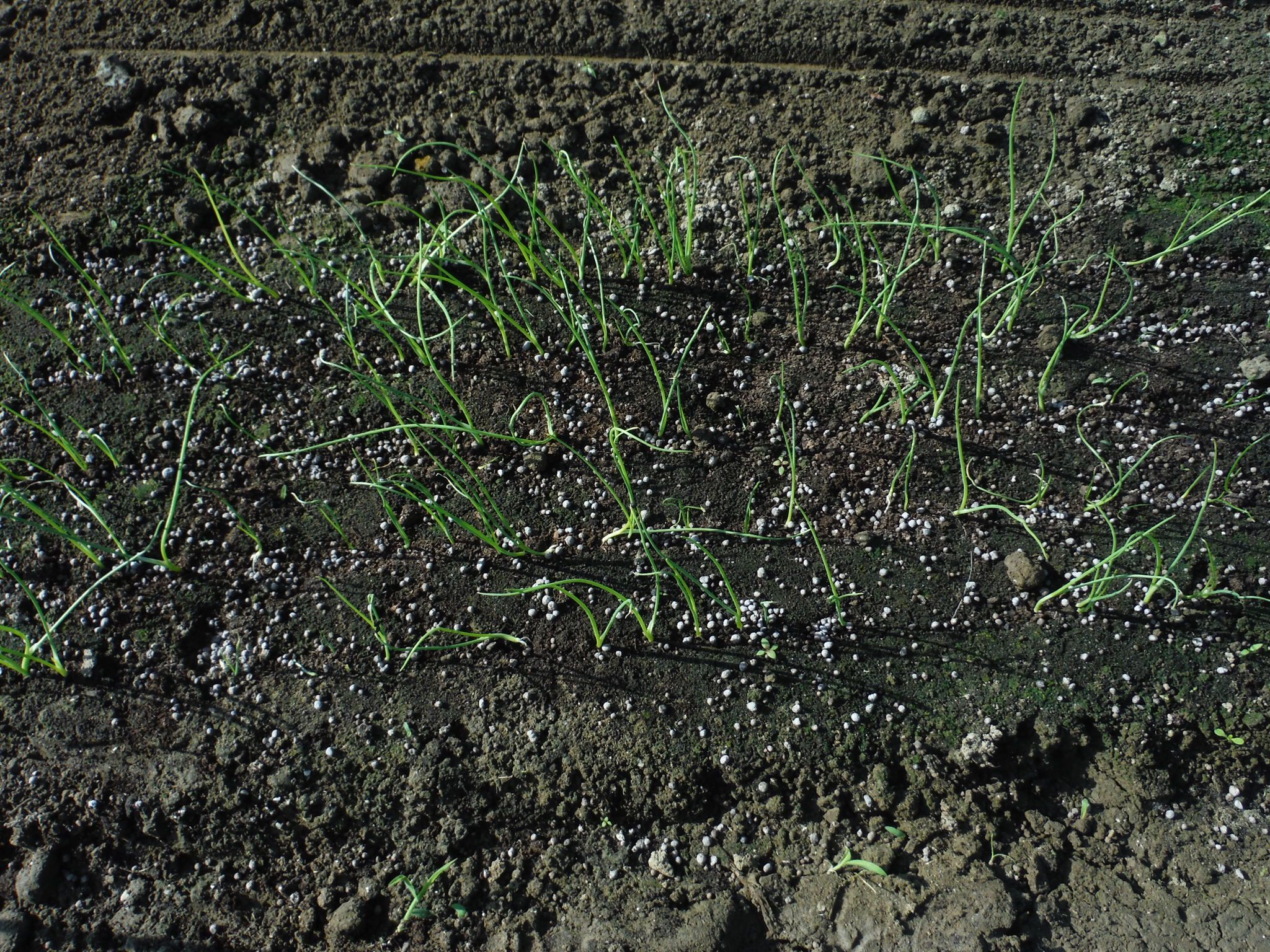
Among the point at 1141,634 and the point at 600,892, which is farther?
the point at 1141,634

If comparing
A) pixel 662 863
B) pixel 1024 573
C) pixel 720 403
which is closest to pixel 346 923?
pixel 662 863

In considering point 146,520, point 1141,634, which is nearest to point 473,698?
point 146,520

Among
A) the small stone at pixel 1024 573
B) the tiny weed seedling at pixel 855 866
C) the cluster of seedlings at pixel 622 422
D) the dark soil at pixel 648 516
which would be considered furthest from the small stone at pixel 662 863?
the small stone at pixel 1024 573

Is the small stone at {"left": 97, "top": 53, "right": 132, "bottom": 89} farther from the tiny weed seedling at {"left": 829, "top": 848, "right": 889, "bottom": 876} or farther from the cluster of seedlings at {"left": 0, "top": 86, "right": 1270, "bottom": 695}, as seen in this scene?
the tiny weed seedling at {"left": 829, "top": 848, "right": 889, "bottom": 876}

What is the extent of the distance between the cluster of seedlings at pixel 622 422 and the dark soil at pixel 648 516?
0.6 inches

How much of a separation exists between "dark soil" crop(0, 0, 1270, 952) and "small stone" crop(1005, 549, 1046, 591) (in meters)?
0.01

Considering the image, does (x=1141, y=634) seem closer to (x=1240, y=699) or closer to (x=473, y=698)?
(x=1240, y=699)

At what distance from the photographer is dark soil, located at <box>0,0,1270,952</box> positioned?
184cm

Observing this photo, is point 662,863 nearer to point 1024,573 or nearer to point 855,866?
point 855,866

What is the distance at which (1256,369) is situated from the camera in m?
2.10

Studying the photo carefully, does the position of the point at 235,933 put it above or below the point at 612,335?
below

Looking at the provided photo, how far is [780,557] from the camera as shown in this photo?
2072 millimetres

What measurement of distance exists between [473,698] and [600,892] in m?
0.52

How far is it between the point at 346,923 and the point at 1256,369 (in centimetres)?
257
